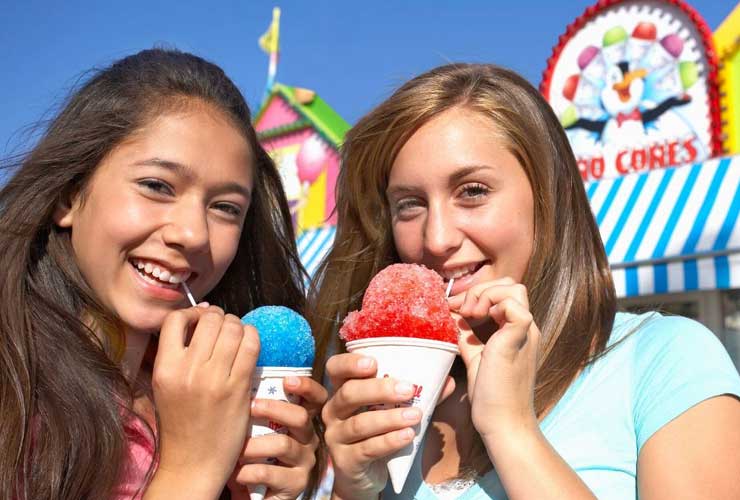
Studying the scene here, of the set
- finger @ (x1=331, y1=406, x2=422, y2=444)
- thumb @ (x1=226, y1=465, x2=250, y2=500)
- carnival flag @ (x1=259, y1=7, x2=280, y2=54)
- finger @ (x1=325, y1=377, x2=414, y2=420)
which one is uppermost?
carnival flag @ (x1=259, y1=7, x2=280, y2=54)

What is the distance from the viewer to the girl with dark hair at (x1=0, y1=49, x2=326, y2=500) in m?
1.97

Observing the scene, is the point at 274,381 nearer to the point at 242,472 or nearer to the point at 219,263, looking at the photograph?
the point at 242,472

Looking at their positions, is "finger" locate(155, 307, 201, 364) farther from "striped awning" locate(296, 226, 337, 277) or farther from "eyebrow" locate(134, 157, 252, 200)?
"striped awning" locate(296, 226, 337, 277)

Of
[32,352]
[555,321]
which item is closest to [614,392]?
[555,321]

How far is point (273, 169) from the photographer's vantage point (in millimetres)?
3029

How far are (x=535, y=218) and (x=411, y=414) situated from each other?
905mm

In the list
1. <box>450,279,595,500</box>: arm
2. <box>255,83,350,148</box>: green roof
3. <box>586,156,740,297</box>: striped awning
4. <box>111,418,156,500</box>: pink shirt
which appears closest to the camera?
<box>450,279,595,500</box>: arm

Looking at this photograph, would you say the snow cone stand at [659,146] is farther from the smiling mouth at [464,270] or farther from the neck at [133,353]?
the smiling mouth at [464,270]

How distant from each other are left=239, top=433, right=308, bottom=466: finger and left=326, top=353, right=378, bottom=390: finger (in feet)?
0.84

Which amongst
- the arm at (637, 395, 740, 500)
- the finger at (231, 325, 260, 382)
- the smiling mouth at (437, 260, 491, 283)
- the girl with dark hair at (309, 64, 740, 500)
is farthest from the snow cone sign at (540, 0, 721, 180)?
the finger at (231, 325, 260, 382)

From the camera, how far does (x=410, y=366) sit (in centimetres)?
191

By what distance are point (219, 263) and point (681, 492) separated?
5.13 feet

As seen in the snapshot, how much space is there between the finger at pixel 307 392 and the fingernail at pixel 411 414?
41 centimetres

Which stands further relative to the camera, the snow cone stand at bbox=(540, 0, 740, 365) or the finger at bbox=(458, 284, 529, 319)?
the snow cone stand at bbox=(540, 0, 740, 365)
